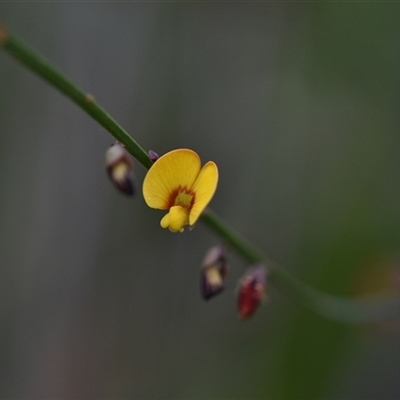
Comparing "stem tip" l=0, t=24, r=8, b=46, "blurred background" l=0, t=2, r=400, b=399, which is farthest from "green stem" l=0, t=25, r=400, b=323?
"blurred background" l=0, t=2, r=400, b=399

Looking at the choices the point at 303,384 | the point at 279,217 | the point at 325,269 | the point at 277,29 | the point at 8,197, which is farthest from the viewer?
the point at 277,29

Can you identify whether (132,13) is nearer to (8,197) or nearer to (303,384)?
(8,197)

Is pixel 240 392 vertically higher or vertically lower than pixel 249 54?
lower

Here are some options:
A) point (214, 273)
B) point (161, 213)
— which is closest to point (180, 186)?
point (214, 273)

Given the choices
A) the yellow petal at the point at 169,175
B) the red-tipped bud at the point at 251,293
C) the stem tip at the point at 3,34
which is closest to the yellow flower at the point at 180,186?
the yellow petal at the point at 169,175

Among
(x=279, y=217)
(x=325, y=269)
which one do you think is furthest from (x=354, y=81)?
(x=325, y=269)

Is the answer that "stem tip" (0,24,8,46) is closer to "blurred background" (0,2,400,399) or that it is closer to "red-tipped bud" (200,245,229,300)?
"red-tipped bud" (200,245,229,300)

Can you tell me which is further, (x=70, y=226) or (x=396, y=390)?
(x=70, y=226)

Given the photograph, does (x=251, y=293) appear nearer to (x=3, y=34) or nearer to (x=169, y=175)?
(x=169, y=175)
